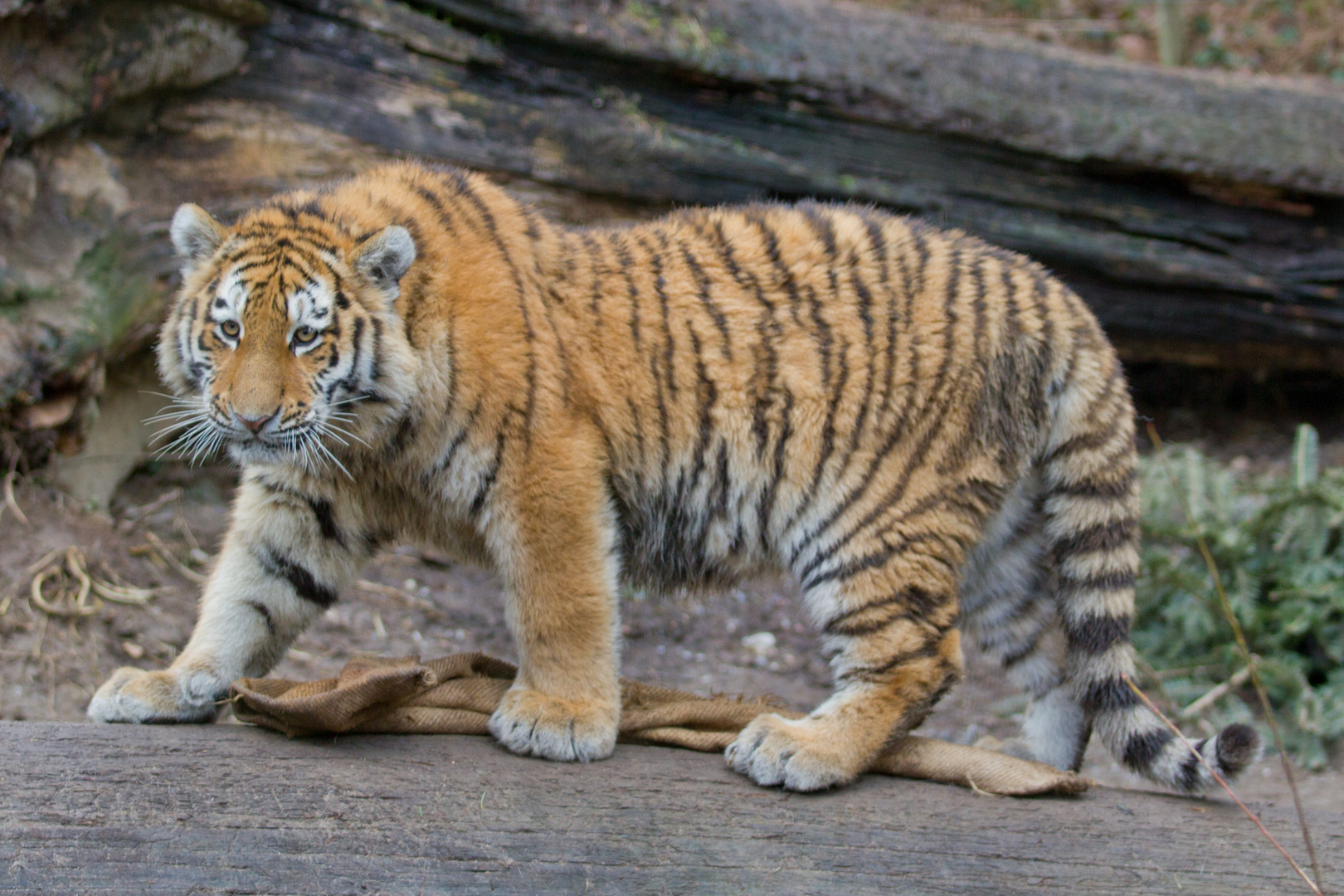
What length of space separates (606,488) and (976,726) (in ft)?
8.60

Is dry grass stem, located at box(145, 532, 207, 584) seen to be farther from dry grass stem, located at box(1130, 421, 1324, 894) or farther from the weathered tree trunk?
dry grass stem, located at box(1130, 421, 1324, 894)

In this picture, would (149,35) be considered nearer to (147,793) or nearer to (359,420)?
(359,420)

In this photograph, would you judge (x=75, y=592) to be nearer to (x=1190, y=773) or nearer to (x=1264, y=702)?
(x=1190, y=773)

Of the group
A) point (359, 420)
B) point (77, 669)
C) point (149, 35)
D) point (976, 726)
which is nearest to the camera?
point (359, 420)

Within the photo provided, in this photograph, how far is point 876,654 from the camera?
3264 millimetres

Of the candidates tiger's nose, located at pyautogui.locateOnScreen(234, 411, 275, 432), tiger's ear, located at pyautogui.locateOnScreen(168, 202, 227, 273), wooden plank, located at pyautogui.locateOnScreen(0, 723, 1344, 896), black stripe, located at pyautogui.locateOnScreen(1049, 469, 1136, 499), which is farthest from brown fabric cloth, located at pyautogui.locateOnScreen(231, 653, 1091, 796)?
tiger's ear, located at pyautogui.locateOnScreen(168, 202, 227, 273)

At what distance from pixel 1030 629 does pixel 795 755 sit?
41.3 inches

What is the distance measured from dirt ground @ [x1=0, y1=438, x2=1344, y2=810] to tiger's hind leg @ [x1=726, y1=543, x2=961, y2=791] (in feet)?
2.41

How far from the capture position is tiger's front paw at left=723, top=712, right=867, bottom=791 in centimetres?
308

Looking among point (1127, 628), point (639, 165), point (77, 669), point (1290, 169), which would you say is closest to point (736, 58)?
point (639, 165)

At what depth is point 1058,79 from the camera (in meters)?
5.68

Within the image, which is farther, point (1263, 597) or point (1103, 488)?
point (1263, 597)

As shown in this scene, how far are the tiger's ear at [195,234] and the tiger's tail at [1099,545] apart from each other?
246 cm

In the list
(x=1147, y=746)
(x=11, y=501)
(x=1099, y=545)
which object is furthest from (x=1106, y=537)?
(x=11, y=501)
